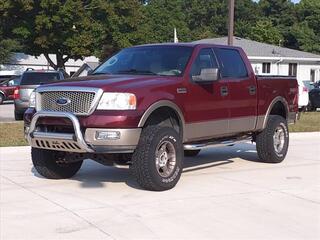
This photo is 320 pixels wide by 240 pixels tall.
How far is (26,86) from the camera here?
63.1 feet

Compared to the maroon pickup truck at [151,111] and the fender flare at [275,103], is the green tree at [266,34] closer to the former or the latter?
the fender flare at [275,103]

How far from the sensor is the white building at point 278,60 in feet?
146

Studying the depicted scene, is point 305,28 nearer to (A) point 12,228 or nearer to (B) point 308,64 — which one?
(B) point 308,64

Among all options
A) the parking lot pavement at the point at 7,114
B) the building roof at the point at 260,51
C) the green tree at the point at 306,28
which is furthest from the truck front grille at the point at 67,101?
the green tree at the point at 306,28

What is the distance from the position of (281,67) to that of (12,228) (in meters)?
41.7

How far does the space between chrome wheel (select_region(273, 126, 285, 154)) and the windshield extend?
104 inches

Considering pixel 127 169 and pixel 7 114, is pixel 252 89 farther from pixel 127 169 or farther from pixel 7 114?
pixel 7 114

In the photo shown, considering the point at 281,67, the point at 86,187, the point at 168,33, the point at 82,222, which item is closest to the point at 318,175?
the point at 86,187

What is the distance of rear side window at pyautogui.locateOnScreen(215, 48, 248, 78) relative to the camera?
955 centimetres

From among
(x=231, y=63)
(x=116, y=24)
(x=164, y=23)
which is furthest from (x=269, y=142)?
(x=164, y=23)

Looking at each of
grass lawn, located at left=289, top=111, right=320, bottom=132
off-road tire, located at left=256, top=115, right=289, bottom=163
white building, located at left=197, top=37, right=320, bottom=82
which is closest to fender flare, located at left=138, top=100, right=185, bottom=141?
off-road tire, located at left=256, top=115, right=289, bottom=163

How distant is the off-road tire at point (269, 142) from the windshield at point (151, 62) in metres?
2.35

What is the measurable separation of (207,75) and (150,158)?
1.67m

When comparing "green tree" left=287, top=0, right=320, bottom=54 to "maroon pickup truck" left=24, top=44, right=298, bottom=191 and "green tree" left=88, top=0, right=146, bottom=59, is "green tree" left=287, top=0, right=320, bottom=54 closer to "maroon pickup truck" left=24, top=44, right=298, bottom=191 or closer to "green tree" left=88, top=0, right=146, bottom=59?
"green tree" left=88, top=0, right=146, bottom=59
